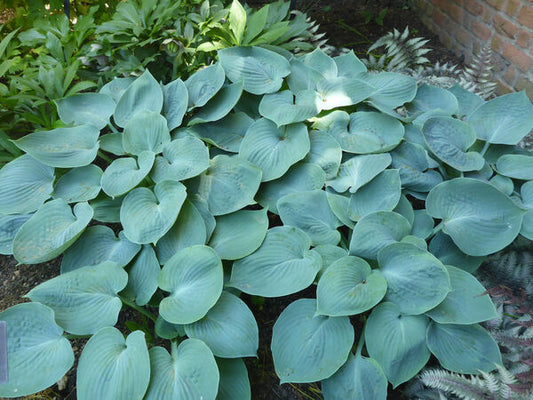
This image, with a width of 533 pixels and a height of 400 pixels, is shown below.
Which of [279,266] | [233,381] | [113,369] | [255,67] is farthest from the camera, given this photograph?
[255,67]

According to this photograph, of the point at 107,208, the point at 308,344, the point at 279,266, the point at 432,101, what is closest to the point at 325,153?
the point at 279,266

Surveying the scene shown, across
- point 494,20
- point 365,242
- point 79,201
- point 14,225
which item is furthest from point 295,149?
point 494,20

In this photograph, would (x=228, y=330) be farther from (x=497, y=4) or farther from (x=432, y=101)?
(x=497, y=4)

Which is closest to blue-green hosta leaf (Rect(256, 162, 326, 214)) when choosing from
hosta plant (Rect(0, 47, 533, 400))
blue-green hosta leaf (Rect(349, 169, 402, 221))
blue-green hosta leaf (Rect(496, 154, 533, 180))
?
hosta plant (Rect(0, 47, 533, 400))

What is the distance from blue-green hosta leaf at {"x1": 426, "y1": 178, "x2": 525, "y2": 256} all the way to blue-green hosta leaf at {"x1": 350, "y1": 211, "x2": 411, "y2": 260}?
15 centimetres

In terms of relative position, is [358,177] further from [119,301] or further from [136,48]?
[136,48]

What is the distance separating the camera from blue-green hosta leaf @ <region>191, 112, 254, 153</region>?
1.71 metres

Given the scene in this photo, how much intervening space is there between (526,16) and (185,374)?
2414 millimetres

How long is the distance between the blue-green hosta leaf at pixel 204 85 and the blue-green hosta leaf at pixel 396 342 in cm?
105

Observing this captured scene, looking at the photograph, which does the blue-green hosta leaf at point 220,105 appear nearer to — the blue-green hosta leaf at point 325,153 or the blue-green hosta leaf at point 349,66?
the blue-green hosta leaf at point 325,153

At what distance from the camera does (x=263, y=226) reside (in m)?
1.43

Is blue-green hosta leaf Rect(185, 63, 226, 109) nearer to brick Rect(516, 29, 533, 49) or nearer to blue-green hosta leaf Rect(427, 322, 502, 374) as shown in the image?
blue-green hosta leaf Rect(427, 322, 502, 374)

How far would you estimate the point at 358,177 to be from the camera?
1.54 meters

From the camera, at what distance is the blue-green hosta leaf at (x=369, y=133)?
1.64m
